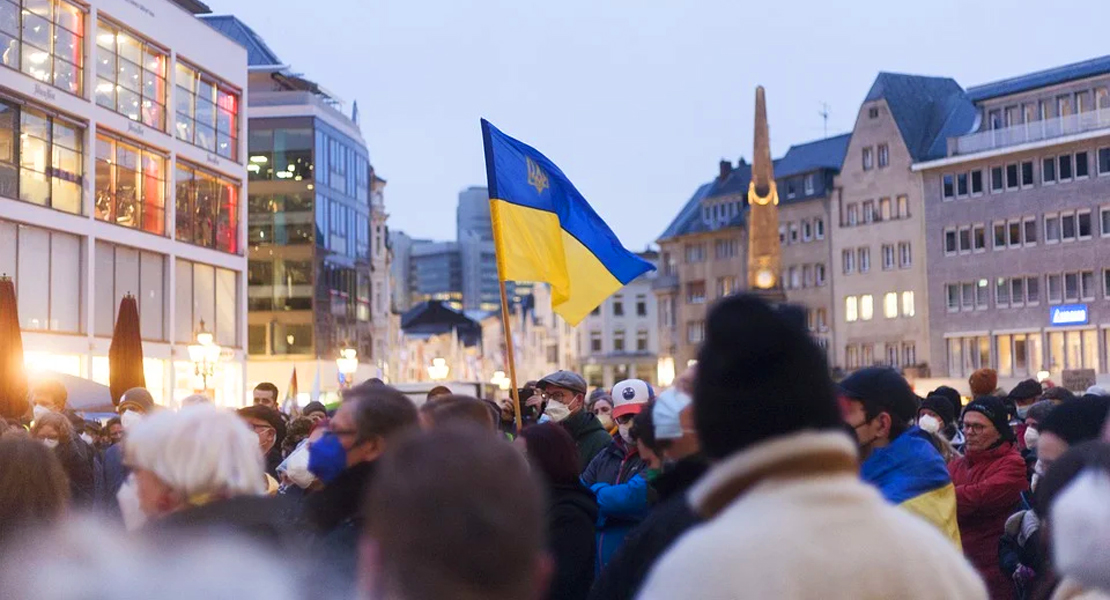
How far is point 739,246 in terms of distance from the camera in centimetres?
9075

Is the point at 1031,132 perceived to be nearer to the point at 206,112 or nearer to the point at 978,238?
the point at 978,238

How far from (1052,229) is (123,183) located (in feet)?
Result: 142

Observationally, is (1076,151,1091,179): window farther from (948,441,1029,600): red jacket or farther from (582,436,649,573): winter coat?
(582,436,649,573): winter coat

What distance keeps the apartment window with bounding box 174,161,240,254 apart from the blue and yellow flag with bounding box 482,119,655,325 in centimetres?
3066

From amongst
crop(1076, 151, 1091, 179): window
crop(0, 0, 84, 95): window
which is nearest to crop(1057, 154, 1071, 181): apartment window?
crop(1076, 151, 1091, 179): window

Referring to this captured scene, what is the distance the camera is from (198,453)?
4.79 meters

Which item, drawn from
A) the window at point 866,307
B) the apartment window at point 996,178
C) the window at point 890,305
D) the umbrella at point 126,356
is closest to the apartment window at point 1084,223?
the apartment window at point 996,178

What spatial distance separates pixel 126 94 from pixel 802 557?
129ft

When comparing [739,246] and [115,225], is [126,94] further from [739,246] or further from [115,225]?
[739,246]

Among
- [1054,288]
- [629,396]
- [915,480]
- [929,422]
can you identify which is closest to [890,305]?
[1054,288]

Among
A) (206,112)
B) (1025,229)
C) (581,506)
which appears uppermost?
(206,112)

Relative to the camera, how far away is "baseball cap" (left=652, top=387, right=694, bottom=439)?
5.71 m

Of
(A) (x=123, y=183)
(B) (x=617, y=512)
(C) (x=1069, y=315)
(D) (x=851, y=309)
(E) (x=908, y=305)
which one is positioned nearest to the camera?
(B) (x=617, y=512)

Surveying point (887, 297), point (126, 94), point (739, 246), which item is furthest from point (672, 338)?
point (126, 94)
